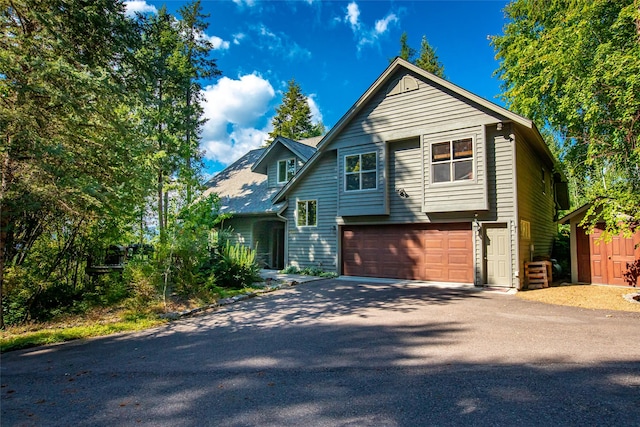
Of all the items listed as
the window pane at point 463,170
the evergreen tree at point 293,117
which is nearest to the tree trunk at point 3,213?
the window pane at point 463,170

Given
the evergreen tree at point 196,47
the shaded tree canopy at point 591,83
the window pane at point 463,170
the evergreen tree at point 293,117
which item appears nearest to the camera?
the shaded tree canopy at point 591,83

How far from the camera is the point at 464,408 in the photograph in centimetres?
318

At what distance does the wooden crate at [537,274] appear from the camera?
10812 millimetres

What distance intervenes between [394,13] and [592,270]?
13.0 m

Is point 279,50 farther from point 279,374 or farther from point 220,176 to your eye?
point 279,374

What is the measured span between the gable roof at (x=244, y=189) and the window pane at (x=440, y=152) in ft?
22.7

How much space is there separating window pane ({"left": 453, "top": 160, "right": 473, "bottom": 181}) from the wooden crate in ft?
11.1

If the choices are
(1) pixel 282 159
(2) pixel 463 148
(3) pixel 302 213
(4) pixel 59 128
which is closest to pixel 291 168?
(1) pixel 282 159

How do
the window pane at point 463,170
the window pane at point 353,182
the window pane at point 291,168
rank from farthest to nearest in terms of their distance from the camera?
1. the window pane at point 291,168
2. the window pane at point 353,182
3. the window pane at point 463,170

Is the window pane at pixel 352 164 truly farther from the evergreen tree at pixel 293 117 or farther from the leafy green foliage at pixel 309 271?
the evergreen tree at pixel 293 117

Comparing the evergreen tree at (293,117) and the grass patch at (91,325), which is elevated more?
the evergreen tree at (293,117)

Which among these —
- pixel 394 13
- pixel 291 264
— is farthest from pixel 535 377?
pixel 394 13

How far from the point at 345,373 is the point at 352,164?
10411 millimetres

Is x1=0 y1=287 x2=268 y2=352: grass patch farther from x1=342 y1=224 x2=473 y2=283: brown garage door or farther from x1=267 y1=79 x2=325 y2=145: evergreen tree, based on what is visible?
x1=267 y1=79 x2=325 y2=145: evergreen tree
